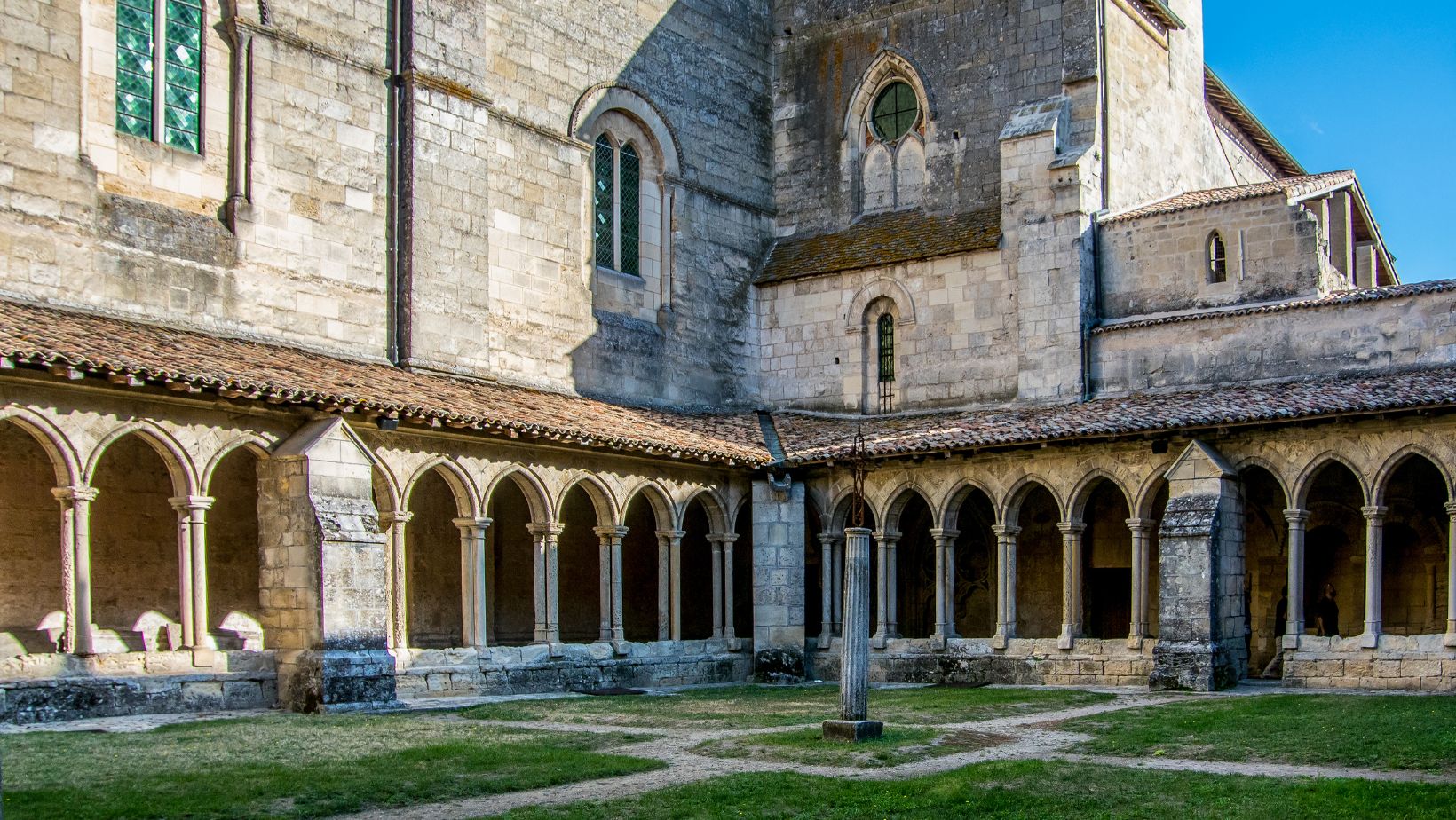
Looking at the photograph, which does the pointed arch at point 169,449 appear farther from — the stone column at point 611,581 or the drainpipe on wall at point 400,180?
the stone column at point 611,581

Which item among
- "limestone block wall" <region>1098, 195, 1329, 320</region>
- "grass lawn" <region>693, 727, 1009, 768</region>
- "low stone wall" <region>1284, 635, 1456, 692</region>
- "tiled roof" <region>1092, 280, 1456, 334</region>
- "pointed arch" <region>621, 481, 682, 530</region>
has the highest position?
"limestone block wall" <region>1098, 195, 1329, 320</region>

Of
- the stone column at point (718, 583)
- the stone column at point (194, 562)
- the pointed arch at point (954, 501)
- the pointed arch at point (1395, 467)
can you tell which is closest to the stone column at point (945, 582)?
the pointed arch at point (954, 501)

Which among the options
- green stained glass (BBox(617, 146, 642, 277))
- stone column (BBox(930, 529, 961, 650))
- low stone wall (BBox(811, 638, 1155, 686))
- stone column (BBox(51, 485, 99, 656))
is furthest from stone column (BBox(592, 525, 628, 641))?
stone column (BBox(51, 485, 99, 656))

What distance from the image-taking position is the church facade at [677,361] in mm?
20172

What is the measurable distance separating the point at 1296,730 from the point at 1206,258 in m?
11.9

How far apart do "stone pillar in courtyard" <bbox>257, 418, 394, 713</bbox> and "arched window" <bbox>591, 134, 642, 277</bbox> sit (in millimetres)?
8953

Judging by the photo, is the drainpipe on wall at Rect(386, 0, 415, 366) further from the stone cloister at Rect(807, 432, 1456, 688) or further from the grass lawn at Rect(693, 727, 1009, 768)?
the grass lawn at Rect(693, 727, 1009, 768)

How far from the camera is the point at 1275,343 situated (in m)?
25.5

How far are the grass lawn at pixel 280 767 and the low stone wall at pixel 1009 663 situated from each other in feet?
33.0

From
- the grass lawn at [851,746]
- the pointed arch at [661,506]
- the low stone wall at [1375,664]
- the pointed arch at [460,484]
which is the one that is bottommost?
the low stone wall at [1375,664]

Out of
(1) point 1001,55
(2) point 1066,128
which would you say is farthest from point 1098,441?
(1) point 1001,55

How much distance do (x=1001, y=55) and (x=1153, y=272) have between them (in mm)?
5032

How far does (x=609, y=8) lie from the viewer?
93.9 ft

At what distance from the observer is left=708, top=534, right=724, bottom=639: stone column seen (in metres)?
27.2
